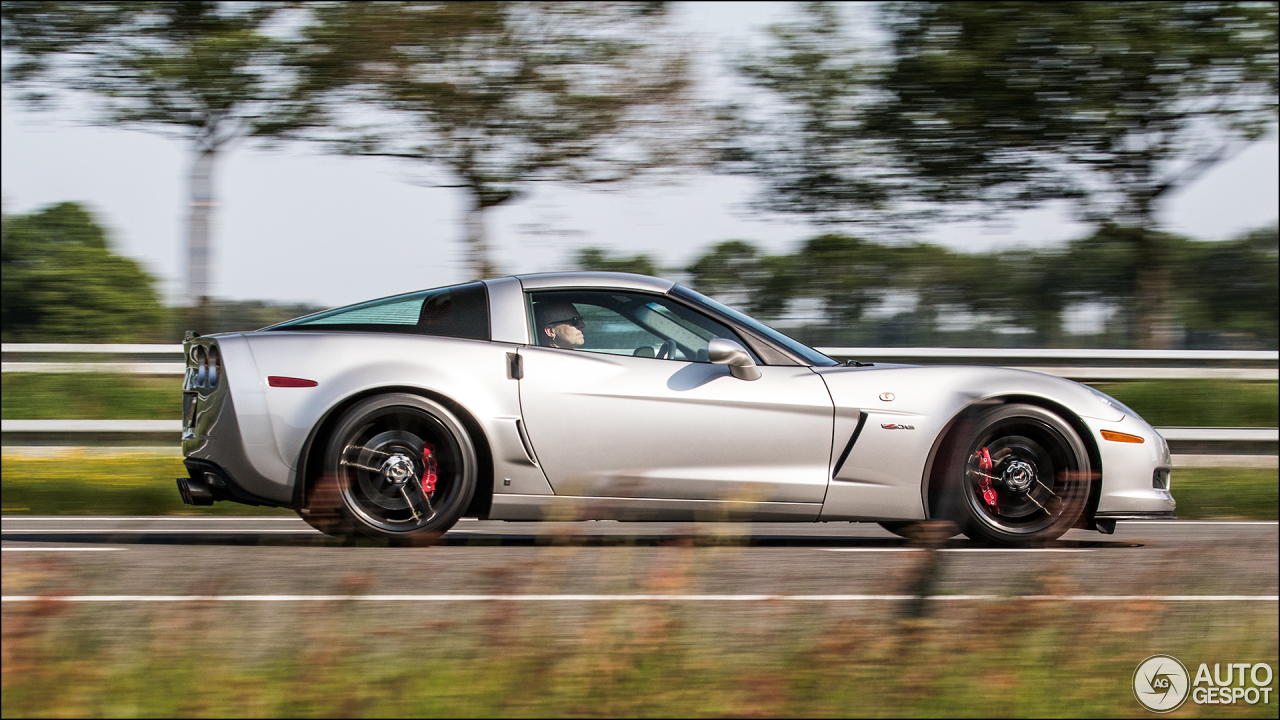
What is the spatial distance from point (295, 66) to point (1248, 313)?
869 cm

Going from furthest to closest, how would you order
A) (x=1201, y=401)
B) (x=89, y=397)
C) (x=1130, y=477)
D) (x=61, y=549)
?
(x=1201, y=401) < (x=89, y=397) < (x=1130, y=477) < (x=61, y=549)

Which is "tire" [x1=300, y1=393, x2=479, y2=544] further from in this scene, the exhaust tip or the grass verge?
the grass verge

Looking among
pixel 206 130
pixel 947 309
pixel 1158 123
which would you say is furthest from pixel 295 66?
pixel 1158 123

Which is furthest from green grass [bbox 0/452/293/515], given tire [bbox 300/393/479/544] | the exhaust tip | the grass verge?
tire [bbox 300/393/479/544]

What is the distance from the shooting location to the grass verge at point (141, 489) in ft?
25.1

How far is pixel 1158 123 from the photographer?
11.8m

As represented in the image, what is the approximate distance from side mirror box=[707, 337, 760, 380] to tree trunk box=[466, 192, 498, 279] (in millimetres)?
4977

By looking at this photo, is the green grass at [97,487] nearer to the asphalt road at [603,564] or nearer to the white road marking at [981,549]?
the asphalt road at [603,564]

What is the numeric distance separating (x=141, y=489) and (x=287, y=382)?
300cm

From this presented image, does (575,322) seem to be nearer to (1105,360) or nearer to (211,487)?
(211,487)

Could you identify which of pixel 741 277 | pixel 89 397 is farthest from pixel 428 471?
pixel 741 277

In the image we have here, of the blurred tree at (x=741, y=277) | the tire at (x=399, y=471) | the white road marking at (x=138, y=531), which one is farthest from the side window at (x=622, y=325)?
the blurred tree at (x=741, y=277)

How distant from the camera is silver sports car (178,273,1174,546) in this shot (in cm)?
543

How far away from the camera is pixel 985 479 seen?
226 inches
